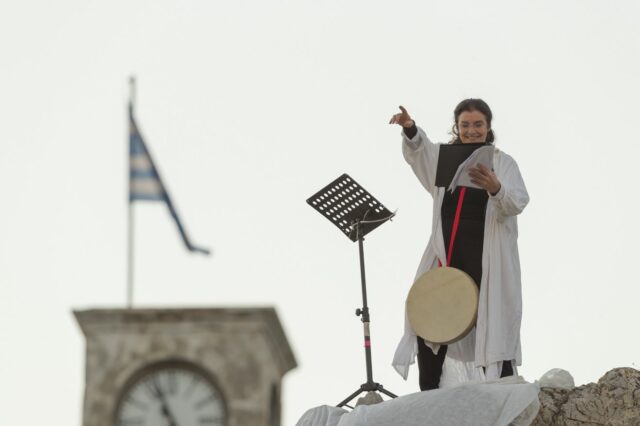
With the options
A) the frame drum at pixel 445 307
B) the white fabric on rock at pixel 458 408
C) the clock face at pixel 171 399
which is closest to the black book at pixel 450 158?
the frame drum at pixel 445 307

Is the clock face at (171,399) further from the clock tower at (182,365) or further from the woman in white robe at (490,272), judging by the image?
the woman in white robe at (490,272)

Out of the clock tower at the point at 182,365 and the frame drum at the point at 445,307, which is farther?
the frame drum at the point at 445,307

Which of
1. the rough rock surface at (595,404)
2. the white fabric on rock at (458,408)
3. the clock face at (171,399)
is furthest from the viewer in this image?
the rough rock surface at (595,404)

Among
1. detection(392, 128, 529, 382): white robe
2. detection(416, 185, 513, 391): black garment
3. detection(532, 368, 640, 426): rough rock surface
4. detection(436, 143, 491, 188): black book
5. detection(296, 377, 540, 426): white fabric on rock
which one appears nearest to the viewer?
detection(296, 377, 540, 426): white fabric on rock

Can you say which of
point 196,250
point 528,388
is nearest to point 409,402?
point 528,388

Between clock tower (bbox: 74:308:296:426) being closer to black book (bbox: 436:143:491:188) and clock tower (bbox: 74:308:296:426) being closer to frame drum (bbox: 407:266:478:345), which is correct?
frame drum (bbox: 407:266:478:345)

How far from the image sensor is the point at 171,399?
91.9 feet

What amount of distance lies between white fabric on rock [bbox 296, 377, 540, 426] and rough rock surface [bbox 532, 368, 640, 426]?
258 mm

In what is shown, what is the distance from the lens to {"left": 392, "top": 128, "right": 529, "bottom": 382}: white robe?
31.8 metres

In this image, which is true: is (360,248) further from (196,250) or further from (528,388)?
(196,250)

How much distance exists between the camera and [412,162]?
107 feet

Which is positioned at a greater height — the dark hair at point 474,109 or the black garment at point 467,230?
the dark hair at point 474,109

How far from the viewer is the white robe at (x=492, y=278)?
104 ft

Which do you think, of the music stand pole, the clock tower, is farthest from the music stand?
the clock tower
